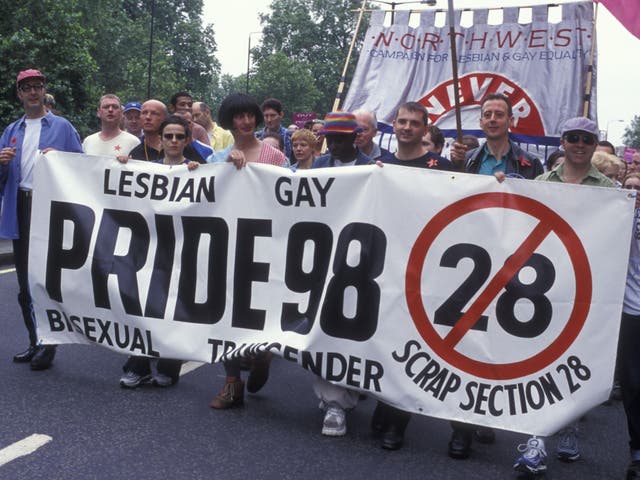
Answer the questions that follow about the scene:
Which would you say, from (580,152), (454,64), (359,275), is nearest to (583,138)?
(580,152)

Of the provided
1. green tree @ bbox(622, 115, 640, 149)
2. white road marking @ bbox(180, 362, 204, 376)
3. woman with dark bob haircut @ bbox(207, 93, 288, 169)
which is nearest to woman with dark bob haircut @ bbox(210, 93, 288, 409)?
woman with dark bob haircut @ bbox(207, 93, 288, 169)

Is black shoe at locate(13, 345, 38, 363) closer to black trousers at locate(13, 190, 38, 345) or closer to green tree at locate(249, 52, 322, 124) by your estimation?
black trousers at locate(13, 190, 38, 345)

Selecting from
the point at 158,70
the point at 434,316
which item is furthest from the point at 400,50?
the point at 158,70

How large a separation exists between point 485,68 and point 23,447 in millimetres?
5404

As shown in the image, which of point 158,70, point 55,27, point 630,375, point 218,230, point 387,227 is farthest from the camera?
point 158,70

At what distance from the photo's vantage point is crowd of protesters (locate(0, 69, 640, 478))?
14.2 feet

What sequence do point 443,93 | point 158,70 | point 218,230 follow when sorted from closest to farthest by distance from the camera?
point 218,230 → point 443,93 → point 158,70

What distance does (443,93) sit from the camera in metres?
7.98

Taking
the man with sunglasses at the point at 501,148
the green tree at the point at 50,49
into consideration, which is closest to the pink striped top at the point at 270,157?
the man with sunglasses at the point at 501,148

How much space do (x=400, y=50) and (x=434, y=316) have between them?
441cm

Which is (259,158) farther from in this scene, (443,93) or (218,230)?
(443,93)

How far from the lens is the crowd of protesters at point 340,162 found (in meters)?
4.32

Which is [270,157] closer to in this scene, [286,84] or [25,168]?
[25,168]

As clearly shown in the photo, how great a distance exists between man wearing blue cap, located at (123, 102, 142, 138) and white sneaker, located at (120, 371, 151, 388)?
3276 millimetres
